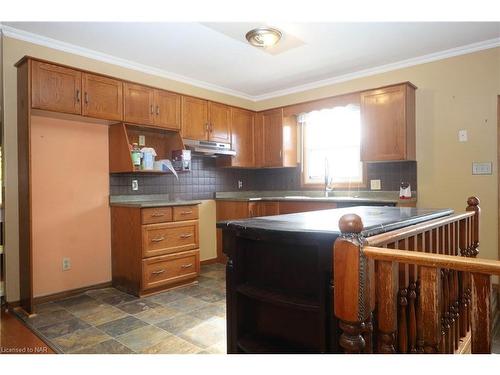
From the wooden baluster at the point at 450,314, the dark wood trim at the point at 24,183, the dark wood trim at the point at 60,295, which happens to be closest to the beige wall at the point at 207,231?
the dark wood trim at the point at 60,295

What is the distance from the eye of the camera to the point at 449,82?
11.9 ft

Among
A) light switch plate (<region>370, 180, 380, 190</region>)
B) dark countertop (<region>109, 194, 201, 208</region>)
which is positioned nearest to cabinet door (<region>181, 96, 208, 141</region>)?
dark countertop (<region>109, 194, 201, 208</region>)

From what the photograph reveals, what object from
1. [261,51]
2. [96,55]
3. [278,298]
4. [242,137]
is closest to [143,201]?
[96,55]

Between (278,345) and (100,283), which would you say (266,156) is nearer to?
(100,283)

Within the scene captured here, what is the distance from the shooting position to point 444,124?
365 cm

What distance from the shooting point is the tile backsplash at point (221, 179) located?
153 inches

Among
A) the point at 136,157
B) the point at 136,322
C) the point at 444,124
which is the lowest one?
the point at 136,322

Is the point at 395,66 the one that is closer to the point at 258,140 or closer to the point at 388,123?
the point at 388,123

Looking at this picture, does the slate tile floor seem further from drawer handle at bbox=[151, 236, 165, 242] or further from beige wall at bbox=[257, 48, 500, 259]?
beige wall at bbox=[257, 48, 500, 259]

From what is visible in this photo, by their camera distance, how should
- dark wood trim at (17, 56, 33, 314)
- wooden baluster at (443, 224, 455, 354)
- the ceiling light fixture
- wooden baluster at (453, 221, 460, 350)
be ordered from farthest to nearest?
the ceiling light fixture → dark wood trim at (17, 56, 33, 314) → wooden baluster at (453, 221, 460, 350) → wooden baluster at (443, 224, 455, 354)

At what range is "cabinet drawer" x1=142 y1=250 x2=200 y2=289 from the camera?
3326 millimetres

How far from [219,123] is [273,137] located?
875 millimetres

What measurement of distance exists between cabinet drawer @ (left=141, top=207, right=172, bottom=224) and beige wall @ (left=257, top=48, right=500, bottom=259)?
2.85 m

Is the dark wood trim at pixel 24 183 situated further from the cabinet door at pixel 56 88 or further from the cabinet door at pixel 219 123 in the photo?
the cabinet door at pixel 219 123
